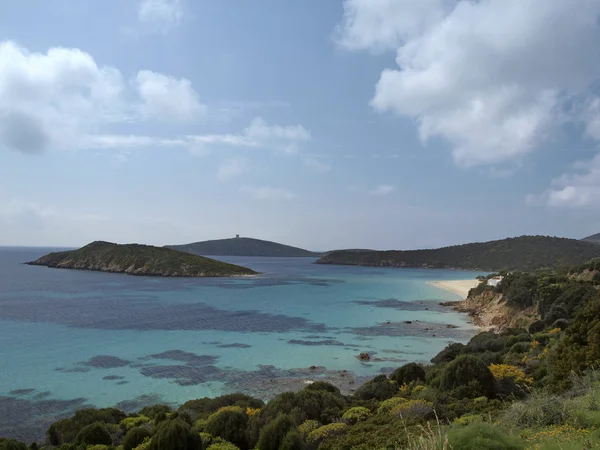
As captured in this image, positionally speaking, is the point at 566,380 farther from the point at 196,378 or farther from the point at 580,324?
the point at 196,378

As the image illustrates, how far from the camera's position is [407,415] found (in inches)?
525

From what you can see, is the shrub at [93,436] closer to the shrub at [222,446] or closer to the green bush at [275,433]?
the shrub at [222,446]

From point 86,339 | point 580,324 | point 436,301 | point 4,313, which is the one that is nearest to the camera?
point 580,324

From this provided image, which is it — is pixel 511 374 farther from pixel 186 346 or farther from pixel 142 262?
pixel 142 262

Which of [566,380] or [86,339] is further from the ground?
[566,380]

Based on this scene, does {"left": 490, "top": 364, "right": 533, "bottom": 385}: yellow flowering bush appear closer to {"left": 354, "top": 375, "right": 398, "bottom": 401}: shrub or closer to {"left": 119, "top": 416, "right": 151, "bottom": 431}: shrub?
{"left": 354, "top": 375, "right": 398, "bottom": 401}: shrub


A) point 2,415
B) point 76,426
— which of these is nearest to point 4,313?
point 2,415

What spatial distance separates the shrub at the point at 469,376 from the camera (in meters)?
15.6

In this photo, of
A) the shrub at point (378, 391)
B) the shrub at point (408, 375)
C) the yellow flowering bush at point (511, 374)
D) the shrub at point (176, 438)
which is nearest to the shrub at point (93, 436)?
the shrub at point (176, 438)

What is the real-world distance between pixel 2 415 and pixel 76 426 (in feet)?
22.6

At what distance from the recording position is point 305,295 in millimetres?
78250

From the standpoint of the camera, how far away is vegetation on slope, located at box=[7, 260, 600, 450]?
9117 mm

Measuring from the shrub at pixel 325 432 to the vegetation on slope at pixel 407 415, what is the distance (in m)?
0.04

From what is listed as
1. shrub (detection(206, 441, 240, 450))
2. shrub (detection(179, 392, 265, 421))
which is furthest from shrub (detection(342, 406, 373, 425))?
shrub (detection(179, 392, 265, 421))
